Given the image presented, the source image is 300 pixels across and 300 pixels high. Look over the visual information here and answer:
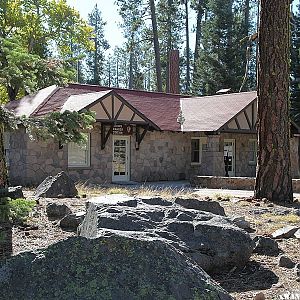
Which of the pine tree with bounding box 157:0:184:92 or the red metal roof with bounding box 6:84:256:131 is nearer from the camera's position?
the red metal roof with bounding box 6:84:256:131

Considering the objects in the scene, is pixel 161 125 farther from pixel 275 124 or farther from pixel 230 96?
pixel 275 124

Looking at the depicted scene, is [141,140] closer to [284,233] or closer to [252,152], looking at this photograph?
[252,152]

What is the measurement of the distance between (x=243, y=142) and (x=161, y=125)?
4.13 m

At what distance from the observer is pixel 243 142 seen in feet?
73.2

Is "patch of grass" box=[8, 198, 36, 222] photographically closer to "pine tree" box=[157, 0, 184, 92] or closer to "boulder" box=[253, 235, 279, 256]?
"boulder" box=[253, 235, 279, 256]

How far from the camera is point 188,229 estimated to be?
16.8 feet

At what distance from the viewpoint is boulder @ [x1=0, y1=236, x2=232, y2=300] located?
232 cm

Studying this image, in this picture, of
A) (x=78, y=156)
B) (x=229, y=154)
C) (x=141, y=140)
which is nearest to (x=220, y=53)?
(x=229, y=154)

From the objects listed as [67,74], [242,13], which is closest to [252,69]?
[242,13]

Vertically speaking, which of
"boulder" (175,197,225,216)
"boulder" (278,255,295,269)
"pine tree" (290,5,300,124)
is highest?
"pine tree" (290,5,300,124)

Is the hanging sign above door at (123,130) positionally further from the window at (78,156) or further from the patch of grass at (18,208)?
the patch of grass at (18,208)

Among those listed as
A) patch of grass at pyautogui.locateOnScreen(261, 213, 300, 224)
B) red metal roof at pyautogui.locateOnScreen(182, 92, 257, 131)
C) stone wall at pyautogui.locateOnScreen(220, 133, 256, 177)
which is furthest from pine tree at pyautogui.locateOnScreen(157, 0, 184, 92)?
→ patch of grass at pyautogui.locateOnScreen(261, 213, 300, 224)

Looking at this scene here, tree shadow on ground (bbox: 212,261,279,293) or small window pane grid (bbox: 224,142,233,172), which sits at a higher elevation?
small window pane grid (bbox: 224,142,233,172)

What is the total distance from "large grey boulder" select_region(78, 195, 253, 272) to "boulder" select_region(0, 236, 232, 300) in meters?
2.06
